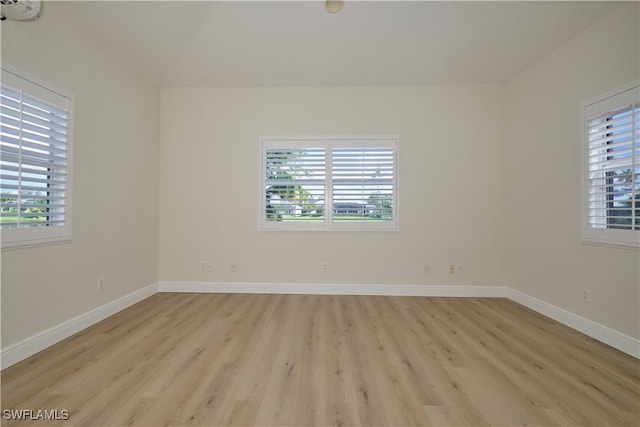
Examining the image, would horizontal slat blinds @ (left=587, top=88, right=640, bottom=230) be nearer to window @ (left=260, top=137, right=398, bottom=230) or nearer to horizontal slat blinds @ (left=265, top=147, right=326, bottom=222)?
window @ (left=260, top=137, right=398, bottom=230)

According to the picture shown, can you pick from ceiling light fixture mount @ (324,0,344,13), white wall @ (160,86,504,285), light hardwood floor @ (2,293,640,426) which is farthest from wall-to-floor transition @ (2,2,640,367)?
ceiling light fixture mount @ (324,0,344,13)

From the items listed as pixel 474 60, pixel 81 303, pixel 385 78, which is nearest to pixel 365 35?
pixel 385 78

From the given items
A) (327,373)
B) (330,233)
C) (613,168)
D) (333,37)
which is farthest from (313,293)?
(613,168)

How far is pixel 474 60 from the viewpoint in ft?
9.92

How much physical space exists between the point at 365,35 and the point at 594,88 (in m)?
2.21

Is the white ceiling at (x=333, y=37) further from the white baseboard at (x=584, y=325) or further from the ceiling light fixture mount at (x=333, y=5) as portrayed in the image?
the white baseboard at (x=584, y=325)

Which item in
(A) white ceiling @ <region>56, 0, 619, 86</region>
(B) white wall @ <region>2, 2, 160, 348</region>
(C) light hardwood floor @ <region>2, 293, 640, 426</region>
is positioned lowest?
(C) light hardwood floor @ <region>2, 293, 640, 426</region>

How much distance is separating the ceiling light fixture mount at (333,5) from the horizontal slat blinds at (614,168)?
2529 millimetres

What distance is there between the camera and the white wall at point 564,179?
2.22 m

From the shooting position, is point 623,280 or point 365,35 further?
point 365,35

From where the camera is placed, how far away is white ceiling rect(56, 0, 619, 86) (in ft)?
7.45

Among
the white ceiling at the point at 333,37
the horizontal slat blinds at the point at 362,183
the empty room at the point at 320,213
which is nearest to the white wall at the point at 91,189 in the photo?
the empty room at the point at 320,213

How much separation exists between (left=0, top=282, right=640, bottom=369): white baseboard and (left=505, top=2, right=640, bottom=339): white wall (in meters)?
0.09

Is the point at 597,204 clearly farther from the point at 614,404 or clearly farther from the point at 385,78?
the point at 385,78
